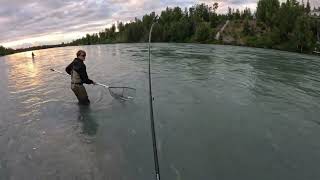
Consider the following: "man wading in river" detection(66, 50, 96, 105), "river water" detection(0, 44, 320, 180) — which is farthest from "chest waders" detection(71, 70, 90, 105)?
"river water" detection(0, 44, 320, 180)

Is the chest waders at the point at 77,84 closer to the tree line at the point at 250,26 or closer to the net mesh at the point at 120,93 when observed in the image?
the net mesh at the point at 120,93

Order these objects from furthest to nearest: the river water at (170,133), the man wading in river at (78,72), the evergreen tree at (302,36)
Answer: the evergreen tree at (302,36), the man wading in river at (78,72), the river water at (170,133)

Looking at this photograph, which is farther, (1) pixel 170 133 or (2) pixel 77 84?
(2) pixel 77 84

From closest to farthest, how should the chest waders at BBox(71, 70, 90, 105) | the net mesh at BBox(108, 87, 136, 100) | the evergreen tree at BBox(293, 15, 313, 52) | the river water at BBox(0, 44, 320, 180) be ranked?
the river water at BBox(0, 44, 320, 180), the chest waders at BBox(71, 70, 90, 105), the net mesh at BBox(108, 87, 136, 100), the evergreen tree at BBox(293, 15, 313, 52)

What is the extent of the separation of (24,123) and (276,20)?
75.3 meters

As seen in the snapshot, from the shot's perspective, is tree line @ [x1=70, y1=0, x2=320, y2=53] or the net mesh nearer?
the net mesh

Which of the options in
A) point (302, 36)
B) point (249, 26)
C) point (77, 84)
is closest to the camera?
point (77, 84)

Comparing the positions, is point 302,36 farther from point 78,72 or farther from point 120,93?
point 78,72

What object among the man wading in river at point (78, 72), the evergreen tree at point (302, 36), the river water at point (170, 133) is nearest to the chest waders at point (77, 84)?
the man wading in river at point (78, 72)

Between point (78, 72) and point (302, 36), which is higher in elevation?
point (302, 36)

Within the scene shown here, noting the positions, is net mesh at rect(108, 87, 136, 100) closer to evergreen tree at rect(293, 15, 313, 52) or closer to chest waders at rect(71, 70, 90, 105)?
chest waders at rect(71, 70, 90, 105)

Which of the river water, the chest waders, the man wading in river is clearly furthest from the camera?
the chest waders

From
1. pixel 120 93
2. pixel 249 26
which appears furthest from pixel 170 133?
pixel 249 26

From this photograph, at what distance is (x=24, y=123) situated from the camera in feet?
52.3
